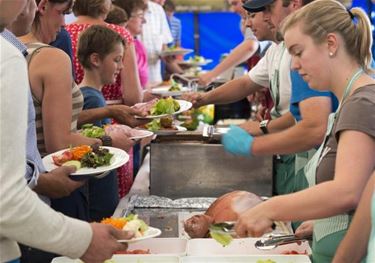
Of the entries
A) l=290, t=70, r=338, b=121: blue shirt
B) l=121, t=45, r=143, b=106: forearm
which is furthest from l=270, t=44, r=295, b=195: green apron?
l=121, t=45, r=143, b=106: forearm

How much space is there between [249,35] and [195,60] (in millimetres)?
2370

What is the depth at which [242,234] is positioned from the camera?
57.2 inches

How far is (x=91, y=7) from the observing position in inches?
123

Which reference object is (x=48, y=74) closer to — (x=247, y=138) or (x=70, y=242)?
(x=247, y=138)

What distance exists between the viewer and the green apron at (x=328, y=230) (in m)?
1.52

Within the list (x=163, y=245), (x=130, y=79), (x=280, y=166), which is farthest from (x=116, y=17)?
(x=163, y=245)

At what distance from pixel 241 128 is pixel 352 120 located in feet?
2.32

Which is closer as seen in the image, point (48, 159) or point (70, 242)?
point (70, 242)

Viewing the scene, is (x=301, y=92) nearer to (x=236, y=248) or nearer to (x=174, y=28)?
(x=236, y=248)

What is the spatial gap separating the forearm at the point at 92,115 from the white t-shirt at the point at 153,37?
2.74 meters

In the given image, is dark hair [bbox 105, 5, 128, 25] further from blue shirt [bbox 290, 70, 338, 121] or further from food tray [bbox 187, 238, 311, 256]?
food tray [bbox 187, 238, 311, 256]

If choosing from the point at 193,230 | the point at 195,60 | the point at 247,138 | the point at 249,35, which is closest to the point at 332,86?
the point at 247,138

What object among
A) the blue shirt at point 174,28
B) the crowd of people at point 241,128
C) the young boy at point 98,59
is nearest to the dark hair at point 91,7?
the crowd of people at point 241,128

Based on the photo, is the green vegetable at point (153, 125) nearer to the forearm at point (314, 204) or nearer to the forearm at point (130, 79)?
the forearm at point (130, 79)
